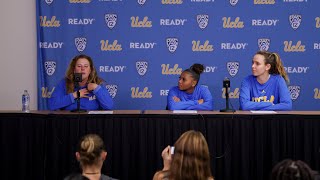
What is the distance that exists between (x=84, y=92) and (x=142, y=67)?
1671 mm

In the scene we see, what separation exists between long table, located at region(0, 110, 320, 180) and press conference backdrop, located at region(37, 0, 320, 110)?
2274 mm

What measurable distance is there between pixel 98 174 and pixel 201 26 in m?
4.00

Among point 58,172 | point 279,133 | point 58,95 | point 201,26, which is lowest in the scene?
point 58,172

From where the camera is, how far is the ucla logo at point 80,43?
21.7 ft

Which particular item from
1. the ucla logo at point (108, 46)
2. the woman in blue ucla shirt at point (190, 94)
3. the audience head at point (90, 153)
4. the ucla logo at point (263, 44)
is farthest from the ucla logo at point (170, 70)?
the audience head at point (90, 153)

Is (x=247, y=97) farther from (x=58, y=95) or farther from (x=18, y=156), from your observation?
(x=18, y=156)

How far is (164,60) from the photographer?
22.0 ft

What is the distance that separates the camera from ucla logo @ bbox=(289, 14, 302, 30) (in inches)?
261

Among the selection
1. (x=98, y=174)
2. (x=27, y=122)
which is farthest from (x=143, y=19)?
(x=98, y=174)

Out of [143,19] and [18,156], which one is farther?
[143,19]

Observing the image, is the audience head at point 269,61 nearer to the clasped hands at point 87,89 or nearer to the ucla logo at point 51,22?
the clasped hands at point 87,89

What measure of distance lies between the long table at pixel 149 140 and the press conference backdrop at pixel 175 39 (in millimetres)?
2274

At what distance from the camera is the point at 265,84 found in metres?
5.30

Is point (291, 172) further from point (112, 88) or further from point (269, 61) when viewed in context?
point (112, 88)
